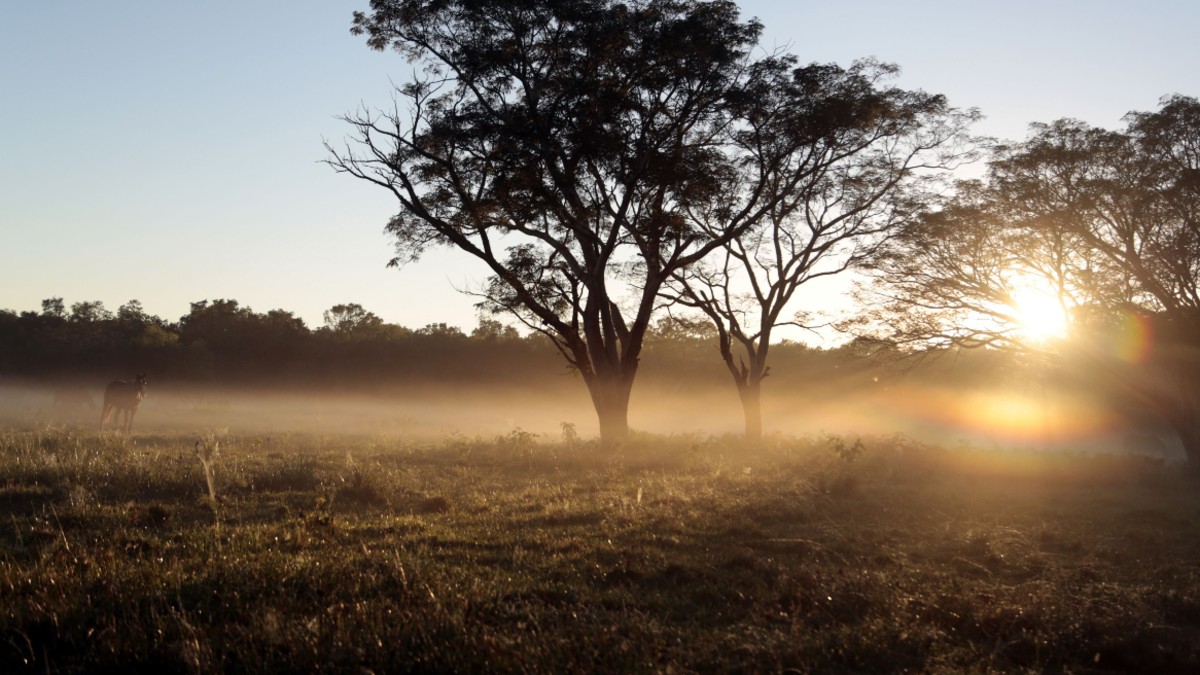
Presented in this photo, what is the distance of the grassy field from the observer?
534 centimetres

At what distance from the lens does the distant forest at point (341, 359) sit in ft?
177

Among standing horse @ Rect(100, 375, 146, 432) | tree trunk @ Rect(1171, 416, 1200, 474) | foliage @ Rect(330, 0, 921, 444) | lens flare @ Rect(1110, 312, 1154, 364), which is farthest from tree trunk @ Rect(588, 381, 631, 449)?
standing horse @ Rect(100, 375, 146, 432)

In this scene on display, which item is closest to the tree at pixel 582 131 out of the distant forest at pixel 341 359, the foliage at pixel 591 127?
the foliage at pixel 591 127

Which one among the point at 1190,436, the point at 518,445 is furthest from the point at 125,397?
the point at 1190,436

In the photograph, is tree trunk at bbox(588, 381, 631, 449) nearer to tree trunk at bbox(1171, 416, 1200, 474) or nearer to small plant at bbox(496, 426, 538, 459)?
small plant at bbox(496, 426, 538, 459)

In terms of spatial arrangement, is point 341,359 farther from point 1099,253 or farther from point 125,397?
point 1099,253

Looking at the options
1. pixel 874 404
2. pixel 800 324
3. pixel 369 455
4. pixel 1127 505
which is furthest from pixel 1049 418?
pixel 369 455

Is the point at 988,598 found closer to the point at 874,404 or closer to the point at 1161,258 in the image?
the point at 1161,258

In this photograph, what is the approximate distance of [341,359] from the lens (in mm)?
58219

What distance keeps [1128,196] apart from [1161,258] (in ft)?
5.50

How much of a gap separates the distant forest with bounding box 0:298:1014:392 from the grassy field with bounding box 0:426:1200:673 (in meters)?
39.1

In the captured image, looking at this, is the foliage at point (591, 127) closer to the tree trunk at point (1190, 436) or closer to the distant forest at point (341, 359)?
the tree trunk at point (1190, 436)

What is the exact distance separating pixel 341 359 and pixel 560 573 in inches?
2093

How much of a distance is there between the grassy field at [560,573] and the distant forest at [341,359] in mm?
39147
